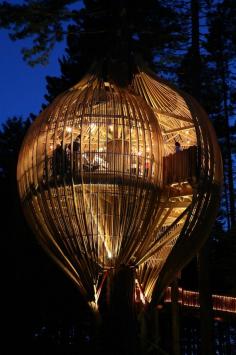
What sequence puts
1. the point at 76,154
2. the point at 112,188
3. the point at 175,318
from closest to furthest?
the point at 112,188, the point at 76,154, the point at 175,318

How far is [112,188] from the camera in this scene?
857 cm

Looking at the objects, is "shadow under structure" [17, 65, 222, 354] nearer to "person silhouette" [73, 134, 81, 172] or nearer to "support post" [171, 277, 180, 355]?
"person silhouette" [73, 134, 81, 172]

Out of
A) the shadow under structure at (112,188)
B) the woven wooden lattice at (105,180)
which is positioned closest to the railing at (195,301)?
the shadow under structure at (112,188)

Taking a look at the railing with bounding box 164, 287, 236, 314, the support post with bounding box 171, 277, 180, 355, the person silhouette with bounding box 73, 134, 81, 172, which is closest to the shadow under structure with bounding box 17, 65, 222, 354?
the person silhouette with bounding box 73, 134, 81, 172

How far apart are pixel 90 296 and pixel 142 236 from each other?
1254mm

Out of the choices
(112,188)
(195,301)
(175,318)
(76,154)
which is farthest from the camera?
(195,301)

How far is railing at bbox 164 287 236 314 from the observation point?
15.9 meters

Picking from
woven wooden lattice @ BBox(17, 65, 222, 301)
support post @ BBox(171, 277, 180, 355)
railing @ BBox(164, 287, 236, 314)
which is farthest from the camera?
railing @ BBox(164, 287, 236, 314)

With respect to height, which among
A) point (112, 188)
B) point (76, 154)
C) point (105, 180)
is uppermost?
point (76, 154)

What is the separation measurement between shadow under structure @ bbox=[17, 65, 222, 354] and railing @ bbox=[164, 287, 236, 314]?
6611mm

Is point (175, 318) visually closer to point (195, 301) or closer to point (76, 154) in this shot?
point (195, 301)

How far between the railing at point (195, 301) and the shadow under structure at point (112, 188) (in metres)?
6.61

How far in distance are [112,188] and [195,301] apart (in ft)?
27.6

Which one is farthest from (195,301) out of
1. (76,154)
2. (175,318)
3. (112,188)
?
(76,154)
